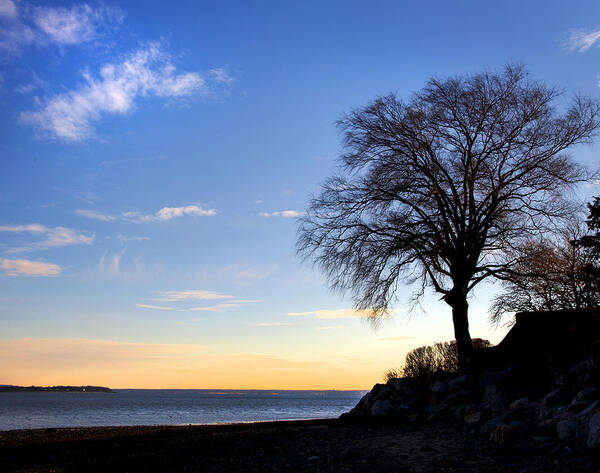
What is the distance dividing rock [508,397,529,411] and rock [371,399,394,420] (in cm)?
463

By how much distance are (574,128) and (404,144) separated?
6.47 metres

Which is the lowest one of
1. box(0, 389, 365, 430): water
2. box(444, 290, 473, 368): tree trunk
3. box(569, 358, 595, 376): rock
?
box(0, 389, 365, 430): water

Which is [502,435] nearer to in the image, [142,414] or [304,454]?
[304,454]

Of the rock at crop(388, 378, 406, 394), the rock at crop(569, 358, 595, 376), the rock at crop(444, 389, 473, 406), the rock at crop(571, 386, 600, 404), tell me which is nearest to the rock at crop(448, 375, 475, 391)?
the rock at crop(444, 389, 473, 406)

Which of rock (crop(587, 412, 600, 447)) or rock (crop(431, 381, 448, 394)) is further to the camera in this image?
rock (crop(431, 381, 448, 394))

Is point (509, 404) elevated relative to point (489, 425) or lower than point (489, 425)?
elevated

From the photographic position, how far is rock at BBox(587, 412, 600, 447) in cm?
923

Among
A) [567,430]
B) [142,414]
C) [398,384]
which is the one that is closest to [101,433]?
[398,384]

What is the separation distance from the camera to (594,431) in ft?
30.9

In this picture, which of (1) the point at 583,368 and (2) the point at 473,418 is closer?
(1) the point at 583,368

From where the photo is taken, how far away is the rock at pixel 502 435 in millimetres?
11064

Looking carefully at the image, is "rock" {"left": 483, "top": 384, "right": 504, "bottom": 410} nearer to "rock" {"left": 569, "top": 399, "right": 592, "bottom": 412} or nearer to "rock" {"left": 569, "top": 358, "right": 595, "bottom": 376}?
"rock" {"left": 569, "top": 358, "right": 595, "bottom": 376}

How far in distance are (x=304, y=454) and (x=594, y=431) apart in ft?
20.7

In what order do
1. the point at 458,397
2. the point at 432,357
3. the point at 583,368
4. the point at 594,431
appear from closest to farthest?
the point at 594,431
the point at 583,368
the point at 458,397
the point at 432,357
